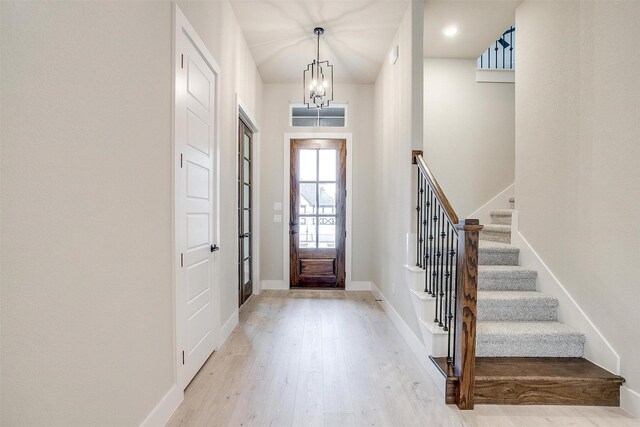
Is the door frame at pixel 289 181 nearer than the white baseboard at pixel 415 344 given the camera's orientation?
No

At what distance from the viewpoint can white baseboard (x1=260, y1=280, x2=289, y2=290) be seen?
5070 millimetres

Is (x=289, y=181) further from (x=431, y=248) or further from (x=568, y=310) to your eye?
(x=568, y=310)

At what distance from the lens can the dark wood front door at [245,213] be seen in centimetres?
403

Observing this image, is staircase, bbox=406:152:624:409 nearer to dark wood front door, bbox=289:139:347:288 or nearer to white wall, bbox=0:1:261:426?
white wall, bbox=0:1:261:426

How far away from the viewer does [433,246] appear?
8.76 ft

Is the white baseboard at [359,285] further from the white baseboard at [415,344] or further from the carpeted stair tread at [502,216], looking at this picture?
the carpeted stair tread at [502,216]

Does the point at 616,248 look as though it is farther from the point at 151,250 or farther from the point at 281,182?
the point at 281,182

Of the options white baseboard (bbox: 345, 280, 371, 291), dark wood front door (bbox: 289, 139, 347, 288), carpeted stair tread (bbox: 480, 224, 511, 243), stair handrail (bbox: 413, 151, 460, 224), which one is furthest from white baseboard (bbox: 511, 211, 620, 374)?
dark wood front door (bbox: 289, 139, 347, 288)

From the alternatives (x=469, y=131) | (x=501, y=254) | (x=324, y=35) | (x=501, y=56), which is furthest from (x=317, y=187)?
(x=501, y=56)

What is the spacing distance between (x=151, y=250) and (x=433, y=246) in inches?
79.6

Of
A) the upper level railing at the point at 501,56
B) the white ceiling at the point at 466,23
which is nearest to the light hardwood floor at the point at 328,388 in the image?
the white ceiling at the point at 466,23

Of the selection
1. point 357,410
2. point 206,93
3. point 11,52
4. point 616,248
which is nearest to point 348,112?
point 206,93

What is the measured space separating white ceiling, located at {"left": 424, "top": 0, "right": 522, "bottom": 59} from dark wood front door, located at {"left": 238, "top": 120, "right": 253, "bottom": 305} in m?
2.41

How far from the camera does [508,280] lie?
2.90 meters
